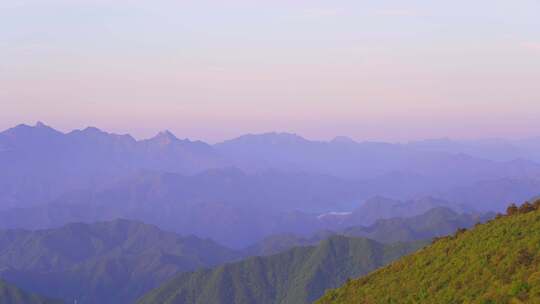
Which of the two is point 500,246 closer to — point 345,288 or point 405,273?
point 405,273

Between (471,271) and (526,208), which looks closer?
(471,271)

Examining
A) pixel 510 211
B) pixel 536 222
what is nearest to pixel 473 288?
pixel 536 222

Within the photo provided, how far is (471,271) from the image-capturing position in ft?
159

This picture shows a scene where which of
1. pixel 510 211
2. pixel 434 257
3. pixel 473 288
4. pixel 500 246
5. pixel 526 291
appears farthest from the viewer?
pixel 510 211

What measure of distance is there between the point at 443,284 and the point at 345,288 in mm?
17942

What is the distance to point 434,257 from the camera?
5906 cm

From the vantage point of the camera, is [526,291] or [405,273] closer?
[526,291]

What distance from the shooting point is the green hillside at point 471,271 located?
1642 inches

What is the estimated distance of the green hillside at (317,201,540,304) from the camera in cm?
4172

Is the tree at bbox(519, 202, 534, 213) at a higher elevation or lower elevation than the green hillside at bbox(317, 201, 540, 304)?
higher

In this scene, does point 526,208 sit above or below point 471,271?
above

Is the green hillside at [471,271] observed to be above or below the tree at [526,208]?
below

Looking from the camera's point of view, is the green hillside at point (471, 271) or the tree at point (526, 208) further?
the tree at point (526, 208)

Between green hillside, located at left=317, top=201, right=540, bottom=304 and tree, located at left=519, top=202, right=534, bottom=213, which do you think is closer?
green hillside, located at left=317, top=201, right=540, bottom=304
